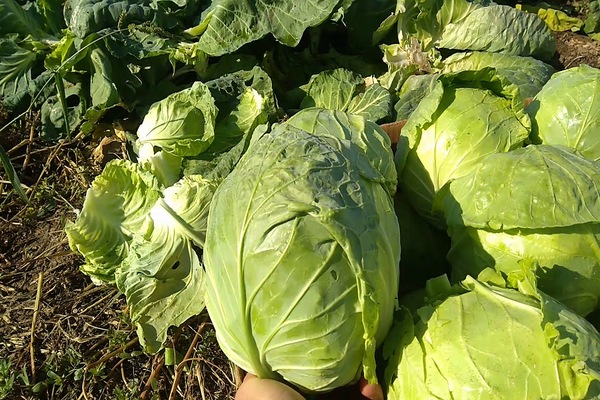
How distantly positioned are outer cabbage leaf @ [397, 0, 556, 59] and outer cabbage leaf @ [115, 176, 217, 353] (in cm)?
214

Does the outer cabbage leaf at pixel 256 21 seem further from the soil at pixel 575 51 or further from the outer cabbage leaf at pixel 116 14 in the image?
the soil at pixel 575 51

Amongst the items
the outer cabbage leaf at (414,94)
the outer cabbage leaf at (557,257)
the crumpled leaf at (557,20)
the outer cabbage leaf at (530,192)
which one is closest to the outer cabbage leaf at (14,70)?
the outer cabbage leaf at (414,94)

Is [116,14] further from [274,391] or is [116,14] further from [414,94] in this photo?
[274,391]

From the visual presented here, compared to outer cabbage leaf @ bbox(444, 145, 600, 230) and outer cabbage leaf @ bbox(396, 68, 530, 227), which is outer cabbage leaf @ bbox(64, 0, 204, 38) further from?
outer cabbage leaf @ bbox(444, 145, 600, 230)

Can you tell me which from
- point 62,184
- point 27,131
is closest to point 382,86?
point 62,184

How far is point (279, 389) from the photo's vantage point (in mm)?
1700

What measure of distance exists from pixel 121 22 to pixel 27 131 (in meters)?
1.21

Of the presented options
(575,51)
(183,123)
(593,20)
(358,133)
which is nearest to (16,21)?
(183,123)

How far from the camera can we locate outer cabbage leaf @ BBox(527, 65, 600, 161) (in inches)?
84.5

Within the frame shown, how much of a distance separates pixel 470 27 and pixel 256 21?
1.53m

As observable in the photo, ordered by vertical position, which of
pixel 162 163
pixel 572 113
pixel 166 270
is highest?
pixel 572 113

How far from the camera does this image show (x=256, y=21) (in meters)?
3.57

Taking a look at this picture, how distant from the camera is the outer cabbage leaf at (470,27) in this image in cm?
386

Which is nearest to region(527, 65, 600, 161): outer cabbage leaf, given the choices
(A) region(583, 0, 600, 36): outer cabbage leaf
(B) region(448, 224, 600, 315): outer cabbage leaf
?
(B) region(448, 224, 600, 315): outer cabbage leaf
